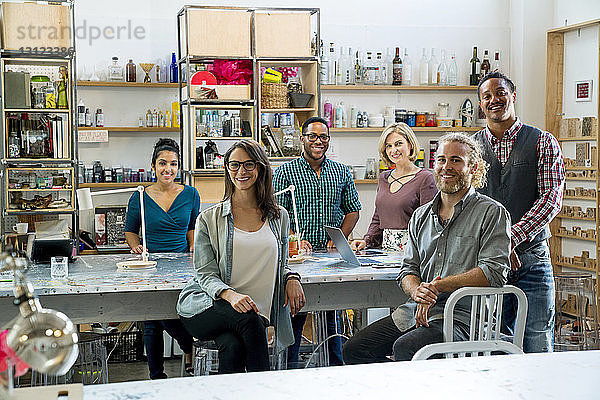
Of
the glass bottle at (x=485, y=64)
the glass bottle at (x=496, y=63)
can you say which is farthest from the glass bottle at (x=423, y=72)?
the glass bottle at (x=496, y=63)

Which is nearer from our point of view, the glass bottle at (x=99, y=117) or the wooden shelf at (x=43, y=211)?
the wooden shelf at (x=43, y=211)

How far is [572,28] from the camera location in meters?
6.84

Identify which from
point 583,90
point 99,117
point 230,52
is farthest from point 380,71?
point 99,117

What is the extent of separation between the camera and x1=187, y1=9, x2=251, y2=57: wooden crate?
6090mm

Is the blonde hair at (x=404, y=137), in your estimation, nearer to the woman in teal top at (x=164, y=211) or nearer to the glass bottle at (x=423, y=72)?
the woman in teal top at (x=164, y=211)

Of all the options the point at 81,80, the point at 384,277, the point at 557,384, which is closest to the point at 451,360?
the point at 557,384

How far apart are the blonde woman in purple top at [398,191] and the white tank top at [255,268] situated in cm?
105

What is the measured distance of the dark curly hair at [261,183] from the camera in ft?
11.5

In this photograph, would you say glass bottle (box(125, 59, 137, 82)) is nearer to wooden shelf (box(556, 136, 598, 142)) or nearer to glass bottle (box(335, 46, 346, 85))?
glass bottle (box(335, 46, 346, 85))

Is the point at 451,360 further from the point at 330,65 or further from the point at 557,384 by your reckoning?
the point at 330,65

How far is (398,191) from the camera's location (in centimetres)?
430

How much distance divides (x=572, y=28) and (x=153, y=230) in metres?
4.43

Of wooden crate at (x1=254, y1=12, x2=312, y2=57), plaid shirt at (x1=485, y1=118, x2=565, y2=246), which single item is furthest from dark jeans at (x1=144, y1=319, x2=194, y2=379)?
wooden crate at (x1=254, y1=12, x2=312, y2=57)

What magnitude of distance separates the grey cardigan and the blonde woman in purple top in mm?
978
